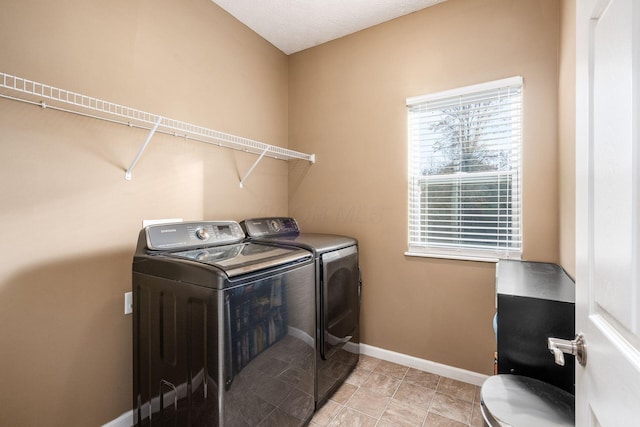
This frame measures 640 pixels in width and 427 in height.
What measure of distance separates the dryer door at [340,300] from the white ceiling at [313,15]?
6.09 feet

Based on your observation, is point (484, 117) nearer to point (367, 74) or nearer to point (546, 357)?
point (367, 74)

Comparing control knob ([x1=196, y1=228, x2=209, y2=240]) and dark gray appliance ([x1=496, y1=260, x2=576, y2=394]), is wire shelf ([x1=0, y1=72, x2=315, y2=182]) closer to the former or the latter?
control knob ([x1=196, y1=228, x2=209, y2=240])

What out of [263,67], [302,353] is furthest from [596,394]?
[263,67]

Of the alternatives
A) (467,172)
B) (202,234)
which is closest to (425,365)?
(467,172)

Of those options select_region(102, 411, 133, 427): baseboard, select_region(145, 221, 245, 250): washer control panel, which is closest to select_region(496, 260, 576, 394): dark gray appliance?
select_region(145, 221, 245, 250): washer control panel

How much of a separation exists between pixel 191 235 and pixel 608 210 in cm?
168

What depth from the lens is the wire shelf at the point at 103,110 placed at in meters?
1.24

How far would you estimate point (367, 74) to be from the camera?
248 cm

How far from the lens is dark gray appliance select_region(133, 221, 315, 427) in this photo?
1151mm

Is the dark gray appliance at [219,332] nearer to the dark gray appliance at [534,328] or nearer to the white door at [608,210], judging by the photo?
the dark gray appliance at [534,328]

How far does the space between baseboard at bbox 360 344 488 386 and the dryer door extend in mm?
218

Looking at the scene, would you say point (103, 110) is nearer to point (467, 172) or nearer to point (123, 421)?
point (123, 421)

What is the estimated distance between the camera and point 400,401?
1.90 m

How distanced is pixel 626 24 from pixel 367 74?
7.04 feet
